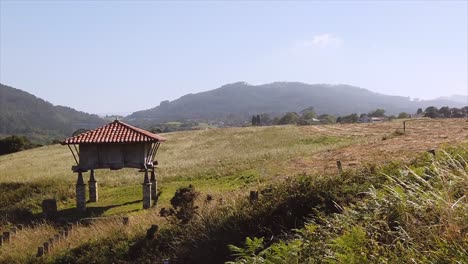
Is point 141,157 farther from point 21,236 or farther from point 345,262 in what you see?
point 345,262

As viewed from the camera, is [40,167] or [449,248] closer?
[449,248]

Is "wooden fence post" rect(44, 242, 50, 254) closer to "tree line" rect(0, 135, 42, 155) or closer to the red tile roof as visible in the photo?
the red tile roof

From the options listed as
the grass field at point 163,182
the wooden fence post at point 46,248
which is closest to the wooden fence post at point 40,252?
the wooden fence post at point 46,248

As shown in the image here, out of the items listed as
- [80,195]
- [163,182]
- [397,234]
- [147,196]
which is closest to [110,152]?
[80,195]

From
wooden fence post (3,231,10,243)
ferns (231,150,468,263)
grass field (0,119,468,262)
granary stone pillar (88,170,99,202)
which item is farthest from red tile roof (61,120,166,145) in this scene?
ferns (231,150,468,263)

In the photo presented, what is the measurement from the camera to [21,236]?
1416 cm

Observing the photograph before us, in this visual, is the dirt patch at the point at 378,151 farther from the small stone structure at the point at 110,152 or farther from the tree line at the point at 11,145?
the tree line at the point at 11,145

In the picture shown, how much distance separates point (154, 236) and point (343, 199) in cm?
500

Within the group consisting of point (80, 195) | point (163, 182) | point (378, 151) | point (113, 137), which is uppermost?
point (113, 137)

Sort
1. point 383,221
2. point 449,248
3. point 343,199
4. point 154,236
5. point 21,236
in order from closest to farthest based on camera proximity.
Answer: point 449,248
point 383,221
point 343,199
point 154,236
point 21,236

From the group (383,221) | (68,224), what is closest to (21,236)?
(68,224)

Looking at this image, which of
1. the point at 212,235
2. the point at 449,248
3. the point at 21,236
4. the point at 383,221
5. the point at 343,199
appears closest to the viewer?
the point at 449,248

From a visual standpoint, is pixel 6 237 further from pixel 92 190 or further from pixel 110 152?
pixel 92 190

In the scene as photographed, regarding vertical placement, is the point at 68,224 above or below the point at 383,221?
below
